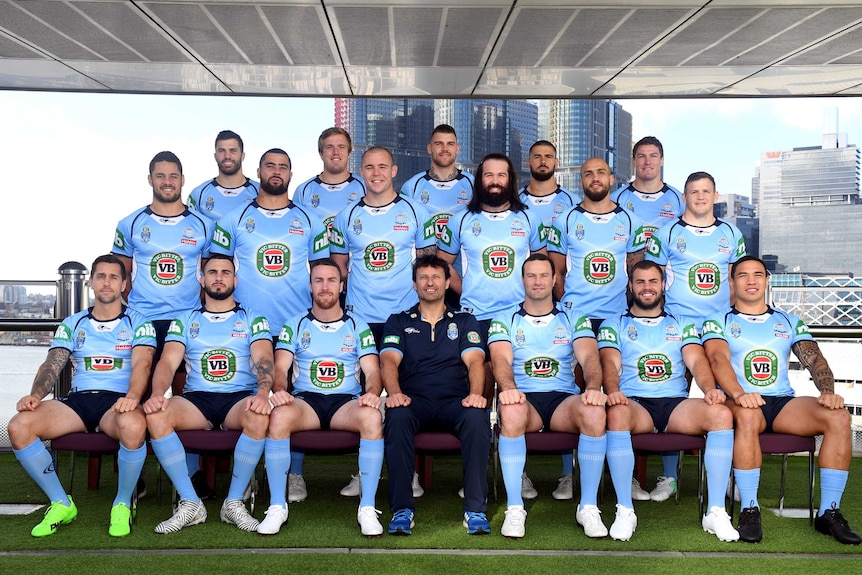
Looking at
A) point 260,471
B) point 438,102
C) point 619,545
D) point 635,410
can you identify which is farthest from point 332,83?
point 619,545

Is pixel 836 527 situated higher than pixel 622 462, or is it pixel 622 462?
pixel 622 462

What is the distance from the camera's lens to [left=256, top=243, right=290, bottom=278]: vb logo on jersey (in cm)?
498

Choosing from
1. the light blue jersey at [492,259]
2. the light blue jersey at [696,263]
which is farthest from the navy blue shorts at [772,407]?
the light blue jersey at [492,259]

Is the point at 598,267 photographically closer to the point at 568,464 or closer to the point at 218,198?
the point at 568,464

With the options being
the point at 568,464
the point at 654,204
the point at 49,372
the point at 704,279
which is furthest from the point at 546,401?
the point at 49,372

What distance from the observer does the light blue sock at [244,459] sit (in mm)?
4176

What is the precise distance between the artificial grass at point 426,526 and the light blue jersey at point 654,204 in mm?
1724

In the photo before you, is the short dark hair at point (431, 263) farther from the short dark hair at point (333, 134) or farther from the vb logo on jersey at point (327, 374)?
the short dark hair at point (333, 134)

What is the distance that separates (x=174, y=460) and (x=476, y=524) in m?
1.52

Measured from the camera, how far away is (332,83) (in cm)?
584

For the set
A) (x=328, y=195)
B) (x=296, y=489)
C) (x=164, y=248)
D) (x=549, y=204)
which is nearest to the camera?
(x=296, y=489)

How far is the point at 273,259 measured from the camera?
196 inches

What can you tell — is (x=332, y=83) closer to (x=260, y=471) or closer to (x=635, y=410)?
(x=260, y=471)

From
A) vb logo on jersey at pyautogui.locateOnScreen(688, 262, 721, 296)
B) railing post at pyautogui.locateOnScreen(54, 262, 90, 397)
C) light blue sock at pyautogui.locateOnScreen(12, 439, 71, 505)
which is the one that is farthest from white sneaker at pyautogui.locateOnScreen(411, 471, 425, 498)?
railing post at pyautogui.locateOnScreen(54, 262, 90, 397)
